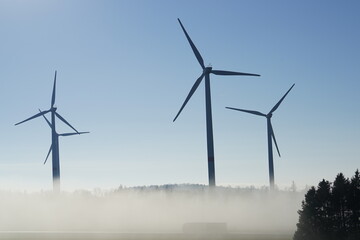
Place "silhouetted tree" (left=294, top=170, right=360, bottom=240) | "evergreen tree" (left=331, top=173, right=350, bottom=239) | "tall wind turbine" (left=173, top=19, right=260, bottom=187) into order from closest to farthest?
"silhouetted tree" (left=294, top=170, right=360, bottom=240) → "evergreen tree" (left=331, top=173, right=350, bottom=239) → "tall wind turbine" (left=173, top=19, right=260, bottom=187)

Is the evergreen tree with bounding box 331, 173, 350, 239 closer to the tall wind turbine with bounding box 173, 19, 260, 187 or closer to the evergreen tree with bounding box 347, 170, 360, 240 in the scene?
the evergreen tree with bounding box 347, 170, 360, 240

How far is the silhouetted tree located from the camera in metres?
91.4

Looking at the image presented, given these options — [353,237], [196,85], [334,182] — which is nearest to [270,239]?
[334,182]

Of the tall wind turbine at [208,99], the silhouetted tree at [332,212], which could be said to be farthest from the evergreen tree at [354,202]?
the tall wind turbine at [208,99]

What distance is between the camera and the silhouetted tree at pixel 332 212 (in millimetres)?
91438

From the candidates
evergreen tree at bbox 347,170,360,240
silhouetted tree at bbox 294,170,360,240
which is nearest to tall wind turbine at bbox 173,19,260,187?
silhouetted tree at bbox 294,170,360,240

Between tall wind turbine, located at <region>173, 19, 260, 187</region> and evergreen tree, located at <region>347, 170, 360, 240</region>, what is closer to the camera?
evergreen tree, located at <region>347, 170, 360, 240</region>

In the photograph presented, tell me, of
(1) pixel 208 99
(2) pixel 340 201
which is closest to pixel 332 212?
(2) pixel 340 201

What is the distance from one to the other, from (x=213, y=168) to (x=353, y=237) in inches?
2003

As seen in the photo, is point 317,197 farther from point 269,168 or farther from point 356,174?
point 269,168

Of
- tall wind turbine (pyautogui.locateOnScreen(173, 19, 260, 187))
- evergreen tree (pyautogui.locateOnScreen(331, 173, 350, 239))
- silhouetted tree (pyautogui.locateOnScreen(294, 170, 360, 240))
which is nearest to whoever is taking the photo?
silhouetted tree (pyautogui.locateOnScreen(294, 170, 360, 240))

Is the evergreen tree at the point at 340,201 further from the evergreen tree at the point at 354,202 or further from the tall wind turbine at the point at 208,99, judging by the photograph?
the tall wind turbine at the point at 208,99

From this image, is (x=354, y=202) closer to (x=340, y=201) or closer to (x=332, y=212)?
(x=340, y=201)

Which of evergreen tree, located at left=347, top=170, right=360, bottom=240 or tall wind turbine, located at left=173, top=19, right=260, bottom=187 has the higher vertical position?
tall wind turbine, located at left=173, top=19, right=260, bottom=187
